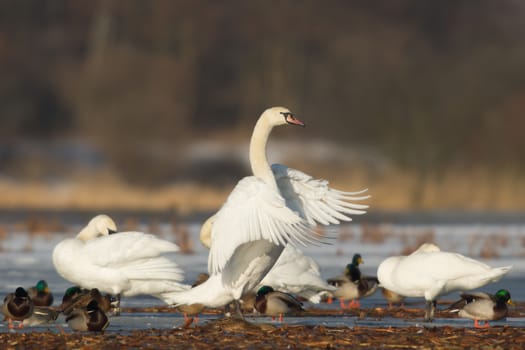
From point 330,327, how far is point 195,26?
38854 millimetres

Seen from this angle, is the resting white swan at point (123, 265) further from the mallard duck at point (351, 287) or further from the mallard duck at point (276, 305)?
the mallard duck at point (351, 287)

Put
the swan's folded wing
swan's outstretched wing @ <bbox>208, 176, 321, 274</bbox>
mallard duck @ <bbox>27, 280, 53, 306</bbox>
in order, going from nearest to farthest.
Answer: swan's outstretched wing @ <bbox>208, 176, 321, 274</bbox>
the swan's folded wing
mallard duck @ <bbox>27, 280, 53, 306</bbox>

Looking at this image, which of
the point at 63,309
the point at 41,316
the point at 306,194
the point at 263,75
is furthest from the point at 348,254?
the point at 263,75

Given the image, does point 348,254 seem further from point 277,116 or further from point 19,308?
point 19,308

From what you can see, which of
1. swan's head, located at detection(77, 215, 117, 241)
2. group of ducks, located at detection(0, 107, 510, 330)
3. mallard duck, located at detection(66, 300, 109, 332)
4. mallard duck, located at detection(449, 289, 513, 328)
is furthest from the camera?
swan's head, located at detection(77, 215, 117, 241)

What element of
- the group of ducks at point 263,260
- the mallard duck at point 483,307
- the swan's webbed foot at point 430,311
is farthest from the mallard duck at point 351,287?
the mallard duck at point 483,307

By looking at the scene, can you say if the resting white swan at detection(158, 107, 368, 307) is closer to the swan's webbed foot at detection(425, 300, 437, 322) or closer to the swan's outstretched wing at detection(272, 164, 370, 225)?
the swan's outstretched wing at detection(272, 164, 370, 225)

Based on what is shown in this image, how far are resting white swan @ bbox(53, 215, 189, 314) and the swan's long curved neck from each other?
126 centimetres

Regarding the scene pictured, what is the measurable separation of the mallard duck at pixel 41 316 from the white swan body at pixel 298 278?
2.24m

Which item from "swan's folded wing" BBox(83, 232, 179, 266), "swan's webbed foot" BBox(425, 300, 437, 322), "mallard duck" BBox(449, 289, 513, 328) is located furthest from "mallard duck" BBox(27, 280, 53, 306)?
"mallard duck" BBox(449, 289, 513, 328)

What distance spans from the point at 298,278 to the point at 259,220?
209 cm

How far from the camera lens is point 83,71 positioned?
43.6 metres

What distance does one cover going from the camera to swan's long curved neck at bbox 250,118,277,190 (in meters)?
10.1

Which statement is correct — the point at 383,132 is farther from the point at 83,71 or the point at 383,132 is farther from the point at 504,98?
the point at 83,71
